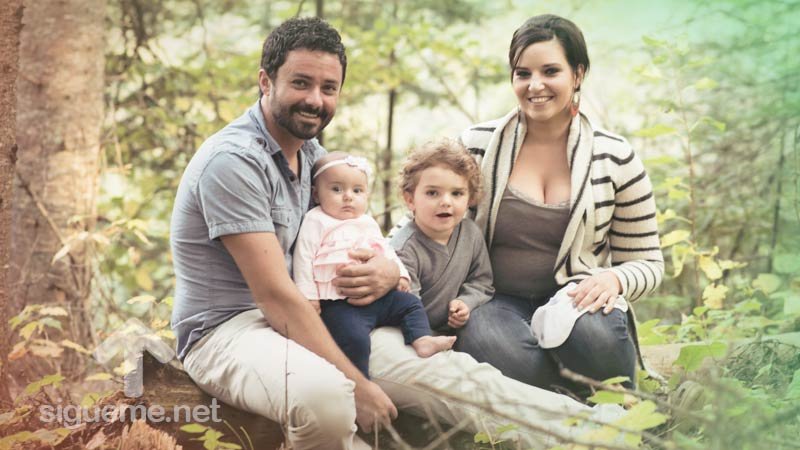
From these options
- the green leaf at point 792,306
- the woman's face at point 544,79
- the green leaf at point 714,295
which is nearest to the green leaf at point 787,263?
the green leaf at point 714,295

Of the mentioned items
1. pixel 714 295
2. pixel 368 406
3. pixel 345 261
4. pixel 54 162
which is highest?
pixel 54 162

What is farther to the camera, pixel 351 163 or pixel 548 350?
pixel 548 350

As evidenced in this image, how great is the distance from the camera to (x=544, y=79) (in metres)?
3.23

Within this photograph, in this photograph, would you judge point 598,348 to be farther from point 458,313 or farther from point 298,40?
point 298,40

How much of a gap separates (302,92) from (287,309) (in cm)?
84

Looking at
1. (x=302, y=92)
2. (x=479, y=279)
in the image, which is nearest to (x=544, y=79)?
(x=479, y=279)

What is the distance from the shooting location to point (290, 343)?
2.67 metres

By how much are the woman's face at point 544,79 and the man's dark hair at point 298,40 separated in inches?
32.5

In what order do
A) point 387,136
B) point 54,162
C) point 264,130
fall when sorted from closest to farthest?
point 264,130, point 54,162, point 387,136

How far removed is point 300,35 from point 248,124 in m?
0.40

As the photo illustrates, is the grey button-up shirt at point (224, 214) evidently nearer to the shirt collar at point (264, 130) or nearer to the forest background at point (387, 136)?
the shirt collar at point (264, 130)

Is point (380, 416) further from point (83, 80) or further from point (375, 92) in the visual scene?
point (375, 92)

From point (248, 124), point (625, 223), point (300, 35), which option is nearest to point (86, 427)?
point (248, 124)

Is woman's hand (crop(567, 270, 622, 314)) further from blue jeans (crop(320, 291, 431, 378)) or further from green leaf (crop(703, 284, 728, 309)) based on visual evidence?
green leaf (crop(703, 284, 728, 309))
